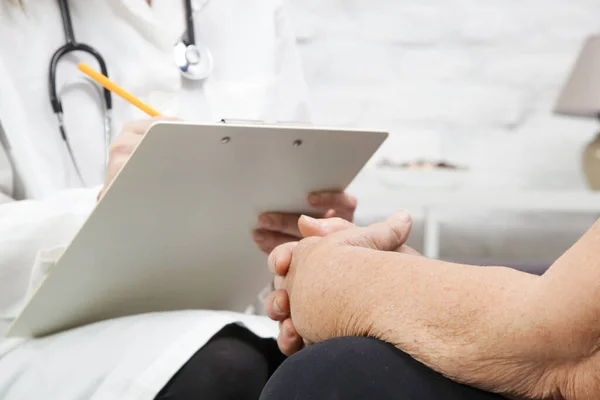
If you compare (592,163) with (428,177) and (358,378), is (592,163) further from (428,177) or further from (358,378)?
(358,378)

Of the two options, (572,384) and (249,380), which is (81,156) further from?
(572,384)

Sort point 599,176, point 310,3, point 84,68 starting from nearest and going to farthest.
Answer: point 84,68 < point 599,176 < point 310,3

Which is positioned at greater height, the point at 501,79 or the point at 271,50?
A: the point at 271,50

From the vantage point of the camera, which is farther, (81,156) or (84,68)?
(81,156)

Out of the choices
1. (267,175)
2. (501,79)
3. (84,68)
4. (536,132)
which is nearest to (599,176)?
(536,132)

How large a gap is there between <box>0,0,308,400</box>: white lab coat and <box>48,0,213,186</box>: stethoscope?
14 mm

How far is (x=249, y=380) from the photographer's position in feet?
2.19

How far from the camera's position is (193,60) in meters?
1.06

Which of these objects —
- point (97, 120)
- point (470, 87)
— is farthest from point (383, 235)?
point (470, 87)

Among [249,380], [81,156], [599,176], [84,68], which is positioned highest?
[84,68]

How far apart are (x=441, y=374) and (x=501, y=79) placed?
160 centimetres

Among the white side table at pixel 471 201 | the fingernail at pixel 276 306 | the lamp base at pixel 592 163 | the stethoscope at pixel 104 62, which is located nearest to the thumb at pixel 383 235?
the fingernail at pixel 276 306

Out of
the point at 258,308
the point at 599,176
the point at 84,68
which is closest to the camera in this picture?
the point at 84,68

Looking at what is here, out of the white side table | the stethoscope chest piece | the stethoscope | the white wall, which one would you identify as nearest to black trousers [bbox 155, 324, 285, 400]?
the stethoscope
